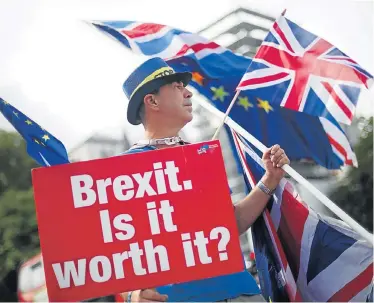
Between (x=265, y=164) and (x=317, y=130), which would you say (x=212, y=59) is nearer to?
(x=317, y=130)

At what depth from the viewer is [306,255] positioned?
2.65m

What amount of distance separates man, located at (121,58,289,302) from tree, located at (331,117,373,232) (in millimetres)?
22364

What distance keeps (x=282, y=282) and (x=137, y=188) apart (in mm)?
827

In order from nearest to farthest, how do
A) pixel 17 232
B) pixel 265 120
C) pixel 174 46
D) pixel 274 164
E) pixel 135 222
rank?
pixel 135 222, pixel 274 164, pixel 174 46, pixel 265 120, pixel 17 232

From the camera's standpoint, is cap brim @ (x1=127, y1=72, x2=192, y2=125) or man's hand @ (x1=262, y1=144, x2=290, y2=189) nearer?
man's hand @ (x1=262, y1=144, x2=290, y2=189)

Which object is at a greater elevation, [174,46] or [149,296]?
[174,46]

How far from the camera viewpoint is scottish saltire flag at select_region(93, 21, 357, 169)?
4.24 m

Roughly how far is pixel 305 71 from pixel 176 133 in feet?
4.62

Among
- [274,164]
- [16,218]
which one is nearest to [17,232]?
[16,218]

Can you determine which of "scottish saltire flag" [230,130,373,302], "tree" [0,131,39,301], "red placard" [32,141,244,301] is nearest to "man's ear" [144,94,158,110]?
"red placard" [32,141,244,301]

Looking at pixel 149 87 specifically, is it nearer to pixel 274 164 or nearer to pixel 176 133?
pixel 176 133

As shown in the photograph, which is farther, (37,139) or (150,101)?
(150,101)

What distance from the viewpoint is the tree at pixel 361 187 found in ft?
79.4

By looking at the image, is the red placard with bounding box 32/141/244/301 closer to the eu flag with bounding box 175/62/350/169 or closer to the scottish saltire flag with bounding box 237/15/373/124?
the scottish saltire flag with bounding box 237/15/373/124
